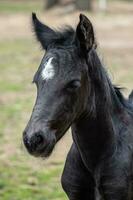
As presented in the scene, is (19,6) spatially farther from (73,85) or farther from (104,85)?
(73,85)

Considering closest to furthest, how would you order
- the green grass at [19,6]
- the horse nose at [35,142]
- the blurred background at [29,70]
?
the horse nose at [35,142], the blurred background at [29,70], the green grass at [19,6]

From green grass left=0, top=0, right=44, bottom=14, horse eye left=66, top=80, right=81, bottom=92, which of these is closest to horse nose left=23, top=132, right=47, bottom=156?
horse eye left=66, top=80, right=81, bottom=92

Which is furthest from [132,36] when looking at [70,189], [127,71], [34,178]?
[70,189]

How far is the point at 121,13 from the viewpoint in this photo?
27609 millimetres

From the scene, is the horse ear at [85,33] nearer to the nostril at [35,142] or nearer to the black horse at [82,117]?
the black horse at [82,117]

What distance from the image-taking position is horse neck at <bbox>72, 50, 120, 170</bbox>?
4.51m

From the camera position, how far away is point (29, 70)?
52.9 ft

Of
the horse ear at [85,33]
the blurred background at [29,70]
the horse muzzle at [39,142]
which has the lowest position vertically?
the blurred background at [29,70]

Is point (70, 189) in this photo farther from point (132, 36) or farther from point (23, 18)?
point (23, 18)

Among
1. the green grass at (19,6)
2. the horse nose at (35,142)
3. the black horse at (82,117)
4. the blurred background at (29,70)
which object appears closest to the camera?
the horse nose at (35,142)

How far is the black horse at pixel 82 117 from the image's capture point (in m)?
4.15

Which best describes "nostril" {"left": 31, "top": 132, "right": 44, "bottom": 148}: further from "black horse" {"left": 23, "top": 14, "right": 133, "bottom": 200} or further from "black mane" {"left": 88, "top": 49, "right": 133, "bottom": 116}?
"black mane" {"left": 88, "top": 49, "right": 133, "bottom": 116}

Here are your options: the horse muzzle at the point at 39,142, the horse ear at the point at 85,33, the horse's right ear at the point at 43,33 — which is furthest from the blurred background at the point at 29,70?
the horse muzzle at the point at 39,142

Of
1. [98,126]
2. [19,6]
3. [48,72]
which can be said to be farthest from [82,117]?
[19,6]
